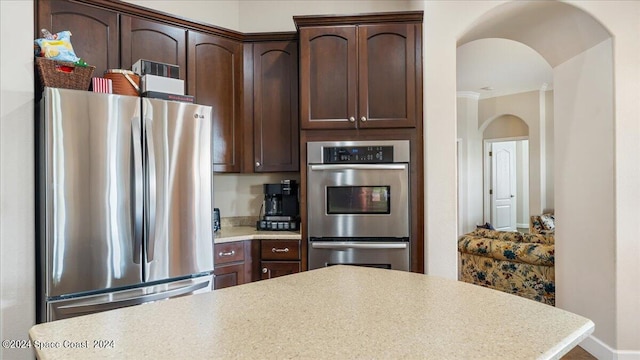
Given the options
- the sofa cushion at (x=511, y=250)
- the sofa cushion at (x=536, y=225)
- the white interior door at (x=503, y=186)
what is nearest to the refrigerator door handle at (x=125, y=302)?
the sofa cushion at (x=511, y=250)

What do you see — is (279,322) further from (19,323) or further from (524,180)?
(524,180)

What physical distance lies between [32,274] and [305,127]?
1889mm

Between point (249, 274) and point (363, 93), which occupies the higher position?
point (363, 93)

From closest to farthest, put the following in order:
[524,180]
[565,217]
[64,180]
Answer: [64,180] < [565,217] < [524,180]

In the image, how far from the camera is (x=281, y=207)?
10.5 feet

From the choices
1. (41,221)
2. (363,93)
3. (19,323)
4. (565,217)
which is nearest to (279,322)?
(41,221)

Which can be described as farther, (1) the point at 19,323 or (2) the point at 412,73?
(2) the point at 412,73

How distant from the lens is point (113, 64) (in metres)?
2.54

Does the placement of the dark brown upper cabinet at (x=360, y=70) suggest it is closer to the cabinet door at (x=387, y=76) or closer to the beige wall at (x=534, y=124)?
the cabinet door at (x=387, y=76)

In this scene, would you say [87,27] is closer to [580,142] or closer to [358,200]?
[358,200]

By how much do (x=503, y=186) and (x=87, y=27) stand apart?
8220 mm

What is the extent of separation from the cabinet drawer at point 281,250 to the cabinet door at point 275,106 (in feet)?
2.08

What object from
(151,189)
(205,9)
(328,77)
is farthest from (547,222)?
(151,189)

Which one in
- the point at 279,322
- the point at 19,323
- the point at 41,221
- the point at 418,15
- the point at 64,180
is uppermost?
the point at 418,15
